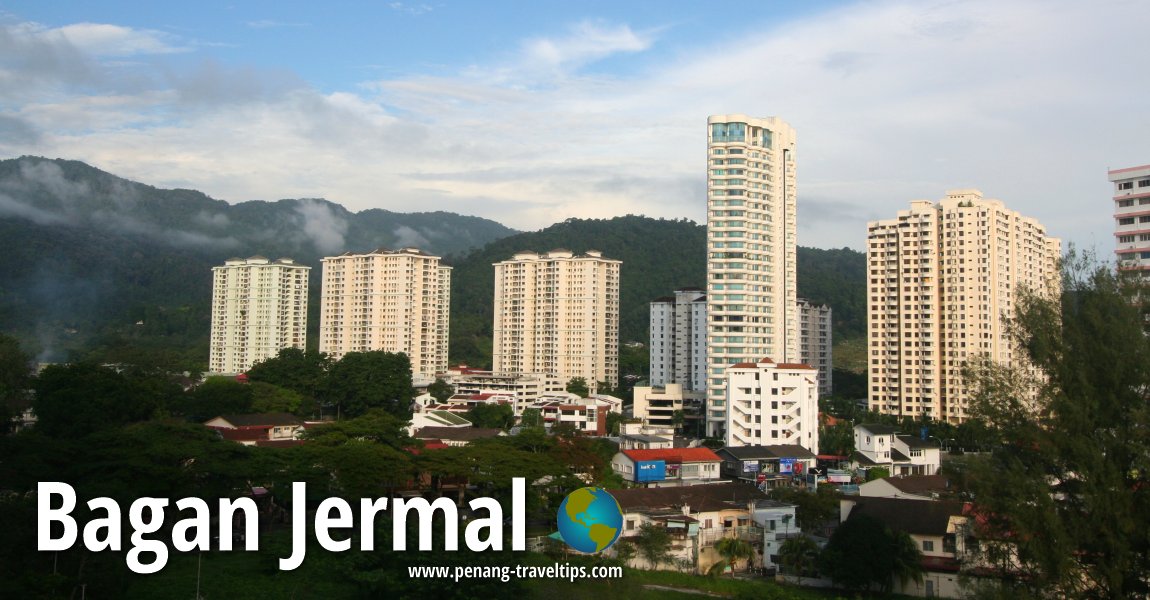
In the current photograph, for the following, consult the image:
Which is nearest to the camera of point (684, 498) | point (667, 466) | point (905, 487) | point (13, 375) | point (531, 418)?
point (684, 498)

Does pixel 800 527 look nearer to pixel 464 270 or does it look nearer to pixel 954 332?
pixel 954 332

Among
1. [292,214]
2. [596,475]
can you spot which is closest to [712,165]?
[596,475]

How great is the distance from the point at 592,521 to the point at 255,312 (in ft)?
136

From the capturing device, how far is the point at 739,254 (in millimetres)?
32188

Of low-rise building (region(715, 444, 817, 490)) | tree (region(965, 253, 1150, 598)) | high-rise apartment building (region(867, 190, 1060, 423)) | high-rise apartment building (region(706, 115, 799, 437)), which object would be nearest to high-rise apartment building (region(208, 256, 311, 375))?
high-rise apartment building (region(706, 115, 799, 437))

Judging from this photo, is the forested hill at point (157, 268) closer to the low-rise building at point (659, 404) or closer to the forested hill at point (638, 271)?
the forested hill at point (638, 271)

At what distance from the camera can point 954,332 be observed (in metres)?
36.3

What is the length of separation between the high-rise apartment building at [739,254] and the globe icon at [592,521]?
18507 millimetres

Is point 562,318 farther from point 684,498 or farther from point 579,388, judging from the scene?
point 684,498

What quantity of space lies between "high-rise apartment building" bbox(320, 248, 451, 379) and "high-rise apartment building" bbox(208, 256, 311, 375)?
3132mm

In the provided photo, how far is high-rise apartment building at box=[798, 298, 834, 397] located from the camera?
4712 cm

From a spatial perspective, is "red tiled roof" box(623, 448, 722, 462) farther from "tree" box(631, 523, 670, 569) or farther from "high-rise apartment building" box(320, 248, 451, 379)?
"high-rise apartment building" box(320, 248, 451, 379)

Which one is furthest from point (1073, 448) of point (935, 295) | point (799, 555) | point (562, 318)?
point (562, 318)

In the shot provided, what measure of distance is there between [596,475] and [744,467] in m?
5.29
